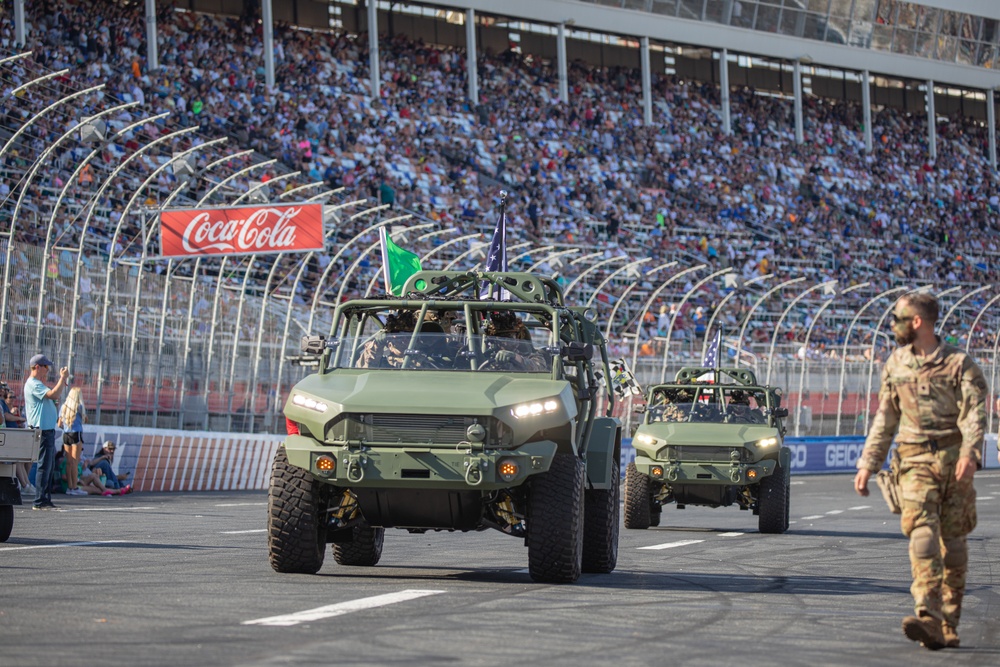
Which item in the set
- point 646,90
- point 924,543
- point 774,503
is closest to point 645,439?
point 774,503

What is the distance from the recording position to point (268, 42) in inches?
1911

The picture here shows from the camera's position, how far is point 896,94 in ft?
232

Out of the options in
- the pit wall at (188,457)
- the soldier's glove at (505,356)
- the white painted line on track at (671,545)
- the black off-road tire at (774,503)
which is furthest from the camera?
the pit wall at (188,457)

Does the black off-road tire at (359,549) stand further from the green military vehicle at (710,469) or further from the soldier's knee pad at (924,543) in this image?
the green military vehicle at (710,469)

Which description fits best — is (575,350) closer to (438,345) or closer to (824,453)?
(438,345)

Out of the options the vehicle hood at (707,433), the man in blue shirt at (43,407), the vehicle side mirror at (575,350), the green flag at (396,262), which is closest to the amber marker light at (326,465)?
the vehicle side mirror at (575,350)

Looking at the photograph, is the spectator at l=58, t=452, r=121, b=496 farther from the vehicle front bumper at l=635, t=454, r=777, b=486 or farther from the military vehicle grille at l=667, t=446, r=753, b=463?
the military vehicle grille at l=667, t=446, r=753, b=463

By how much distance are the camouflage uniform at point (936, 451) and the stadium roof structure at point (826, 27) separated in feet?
158

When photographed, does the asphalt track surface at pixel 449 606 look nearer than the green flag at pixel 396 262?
Yes

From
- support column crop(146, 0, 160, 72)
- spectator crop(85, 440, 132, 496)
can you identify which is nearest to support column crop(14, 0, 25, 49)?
support column crop(146, 0, 160, 72)

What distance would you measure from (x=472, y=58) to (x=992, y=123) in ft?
Answer: 89.4

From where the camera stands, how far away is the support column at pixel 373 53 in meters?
50.3

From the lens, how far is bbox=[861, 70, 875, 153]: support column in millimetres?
64562

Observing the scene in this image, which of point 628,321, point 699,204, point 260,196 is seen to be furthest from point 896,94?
point 260,196
